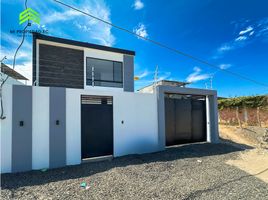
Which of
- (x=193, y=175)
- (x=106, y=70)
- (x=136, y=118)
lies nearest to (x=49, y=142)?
(x=136, y=118)

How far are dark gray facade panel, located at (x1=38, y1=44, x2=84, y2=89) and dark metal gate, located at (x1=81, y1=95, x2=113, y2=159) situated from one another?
3956 mm

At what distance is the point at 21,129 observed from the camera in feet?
16.5

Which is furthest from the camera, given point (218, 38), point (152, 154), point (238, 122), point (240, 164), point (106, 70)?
point (238, 122)

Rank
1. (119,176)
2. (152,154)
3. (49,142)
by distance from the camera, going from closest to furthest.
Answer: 1. (119,176)
2. (49,142)
3. (152,154)

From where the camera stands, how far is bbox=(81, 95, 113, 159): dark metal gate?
622cm

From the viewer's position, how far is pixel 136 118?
7.21m

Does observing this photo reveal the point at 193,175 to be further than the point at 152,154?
No

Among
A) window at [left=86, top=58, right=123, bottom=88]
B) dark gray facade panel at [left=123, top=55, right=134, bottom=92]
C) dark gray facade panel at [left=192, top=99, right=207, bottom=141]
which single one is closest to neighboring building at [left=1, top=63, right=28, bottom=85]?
window at [left=86, top=58, right=123, bottom=88]

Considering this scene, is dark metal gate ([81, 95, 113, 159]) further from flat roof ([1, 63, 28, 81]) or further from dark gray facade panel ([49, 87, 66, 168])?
flat roof ([1, 63, 28, 81])

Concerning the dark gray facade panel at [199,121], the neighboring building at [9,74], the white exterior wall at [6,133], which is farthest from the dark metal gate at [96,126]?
the dark gray facade panel at [199,121]

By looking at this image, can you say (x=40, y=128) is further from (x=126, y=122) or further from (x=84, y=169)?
(x=126, y=122)

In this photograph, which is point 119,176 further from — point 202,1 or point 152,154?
point 202,1

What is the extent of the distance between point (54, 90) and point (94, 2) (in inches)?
122

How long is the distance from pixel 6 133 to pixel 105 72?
7.83 meters
